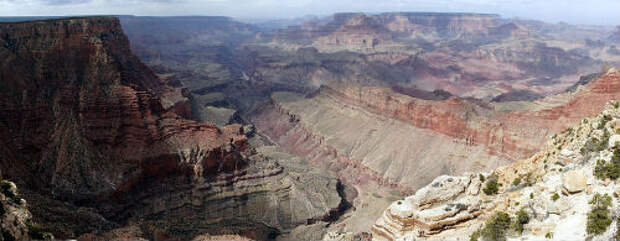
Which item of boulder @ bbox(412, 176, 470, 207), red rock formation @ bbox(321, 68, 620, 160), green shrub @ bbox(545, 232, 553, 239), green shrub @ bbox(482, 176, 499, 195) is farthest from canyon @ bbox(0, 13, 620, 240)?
green shrub @ bbox(545, 232, 553, 239)

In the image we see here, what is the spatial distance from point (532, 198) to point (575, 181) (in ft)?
8.81

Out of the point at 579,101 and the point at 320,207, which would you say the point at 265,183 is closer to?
the point at 320,207

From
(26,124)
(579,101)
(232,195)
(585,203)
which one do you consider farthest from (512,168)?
(26,124)

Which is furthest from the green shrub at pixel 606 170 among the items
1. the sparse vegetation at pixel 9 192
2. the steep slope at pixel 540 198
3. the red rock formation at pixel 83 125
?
the red rock formation at pixel 83 125

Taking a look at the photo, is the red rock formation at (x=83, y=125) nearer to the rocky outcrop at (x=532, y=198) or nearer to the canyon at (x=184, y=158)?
the canyon at (x=184, y=158)

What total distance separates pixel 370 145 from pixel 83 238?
67986mm

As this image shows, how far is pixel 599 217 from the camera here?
20.8m

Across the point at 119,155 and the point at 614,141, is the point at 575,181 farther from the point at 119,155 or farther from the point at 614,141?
the point at 119,155

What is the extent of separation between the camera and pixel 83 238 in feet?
129

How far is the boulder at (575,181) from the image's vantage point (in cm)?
2406

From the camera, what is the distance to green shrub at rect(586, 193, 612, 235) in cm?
2041

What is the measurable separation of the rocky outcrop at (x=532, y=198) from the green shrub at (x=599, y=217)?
218mm

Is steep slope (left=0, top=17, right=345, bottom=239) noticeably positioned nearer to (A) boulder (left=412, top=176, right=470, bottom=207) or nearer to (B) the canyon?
(B) the canyon

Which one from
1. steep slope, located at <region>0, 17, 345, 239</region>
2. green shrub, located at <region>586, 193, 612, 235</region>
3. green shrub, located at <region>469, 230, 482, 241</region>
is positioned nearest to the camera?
green shrub, located at <region>586, 193, 612, 235</region>
